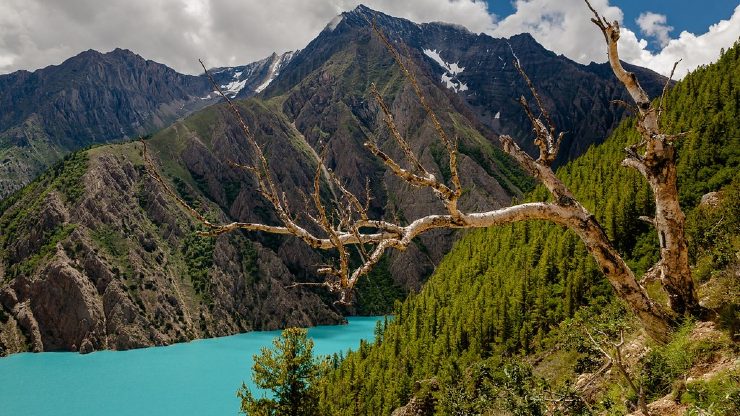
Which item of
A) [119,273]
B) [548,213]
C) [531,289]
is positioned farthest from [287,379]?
[119,273]

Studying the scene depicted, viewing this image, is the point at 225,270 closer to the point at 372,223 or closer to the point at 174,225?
the point at 174,225

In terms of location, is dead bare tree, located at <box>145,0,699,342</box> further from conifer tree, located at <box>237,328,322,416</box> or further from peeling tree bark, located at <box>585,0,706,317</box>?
conifer tree, located at <box>237,328,322,416</box>

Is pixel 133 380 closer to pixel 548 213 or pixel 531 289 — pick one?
pixel 531 289

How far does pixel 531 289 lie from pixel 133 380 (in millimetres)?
80971

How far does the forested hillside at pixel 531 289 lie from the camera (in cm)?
6506

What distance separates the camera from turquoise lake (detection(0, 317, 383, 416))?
260ft

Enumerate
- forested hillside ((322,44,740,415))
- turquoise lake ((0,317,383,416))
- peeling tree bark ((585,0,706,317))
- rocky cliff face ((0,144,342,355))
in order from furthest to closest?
rocky cliff face ((0,144,342,355)) < turquoise lake ((0,317,383,416)) < forested hillside ((322,44,740,415)) < peeling tree bark ((585,0,706,317))

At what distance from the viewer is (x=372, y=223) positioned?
542 cm

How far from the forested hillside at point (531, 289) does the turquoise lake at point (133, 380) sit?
27.5 metres

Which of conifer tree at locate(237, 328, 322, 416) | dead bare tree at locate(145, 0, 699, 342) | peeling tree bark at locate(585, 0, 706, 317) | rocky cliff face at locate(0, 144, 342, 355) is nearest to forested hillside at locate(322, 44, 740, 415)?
conifer tree at locate(237, 328, 322, 416)

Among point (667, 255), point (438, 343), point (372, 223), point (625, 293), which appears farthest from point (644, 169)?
point (438, 343)

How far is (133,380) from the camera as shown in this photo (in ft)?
320

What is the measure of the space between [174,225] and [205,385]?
98.5 metres

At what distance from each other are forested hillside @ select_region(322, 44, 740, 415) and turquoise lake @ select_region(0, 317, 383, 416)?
90.1 feet
